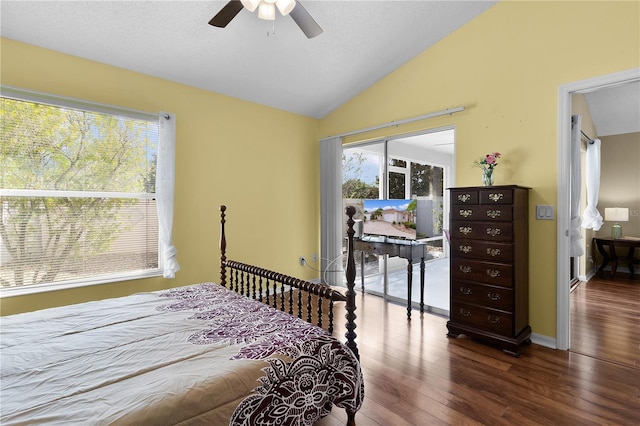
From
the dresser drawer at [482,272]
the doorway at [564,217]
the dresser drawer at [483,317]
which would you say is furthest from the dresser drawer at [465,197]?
the dresser drawer at [483,317]

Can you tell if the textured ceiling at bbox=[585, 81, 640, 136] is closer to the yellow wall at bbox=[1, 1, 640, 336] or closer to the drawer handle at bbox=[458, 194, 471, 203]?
the yellow wall at bbox=[1, 1, 640, 336]

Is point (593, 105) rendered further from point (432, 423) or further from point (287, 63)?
point (432, 423)

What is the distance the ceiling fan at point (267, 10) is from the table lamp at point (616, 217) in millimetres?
5755

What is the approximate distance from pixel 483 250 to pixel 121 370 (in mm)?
2665

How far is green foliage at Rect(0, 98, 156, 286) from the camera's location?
99.0 inches

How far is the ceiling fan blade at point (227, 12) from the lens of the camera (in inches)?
78.3

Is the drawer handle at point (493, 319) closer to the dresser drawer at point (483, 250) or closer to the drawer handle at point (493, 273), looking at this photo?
the drawer handle at point (493, 273)

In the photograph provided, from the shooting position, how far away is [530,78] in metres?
2.80

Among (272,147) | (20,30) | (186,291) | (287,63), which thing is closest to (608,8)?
(287,63)

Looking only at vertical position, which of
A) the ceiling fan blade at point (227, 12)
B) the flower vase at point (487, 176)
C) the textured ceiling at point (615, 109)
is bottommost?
the flower vase at point (487, 176)

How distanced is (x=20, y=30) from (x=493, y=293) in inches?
171

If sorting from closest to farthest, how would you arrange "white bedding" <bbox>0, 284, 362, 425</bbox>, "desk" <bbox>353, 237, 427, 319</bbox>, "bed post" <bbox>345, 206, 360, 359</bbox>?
"white bedding" <bbox>0, 284, 362, 425</bbox> → "bed post" <bbox>345, 206, 360, 359</bbox> → "desk" <bbox>353, 237, 427, 319</bbox>

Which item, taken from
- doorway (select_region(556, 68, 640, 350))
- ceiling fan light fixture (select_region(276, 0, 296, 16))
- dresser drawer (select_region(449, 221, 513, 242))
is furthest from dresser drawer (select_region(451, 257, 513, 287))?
ceiling fan light fixture (select_region(276, 0, 296, 16))

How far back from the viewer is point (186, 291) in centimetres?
233
